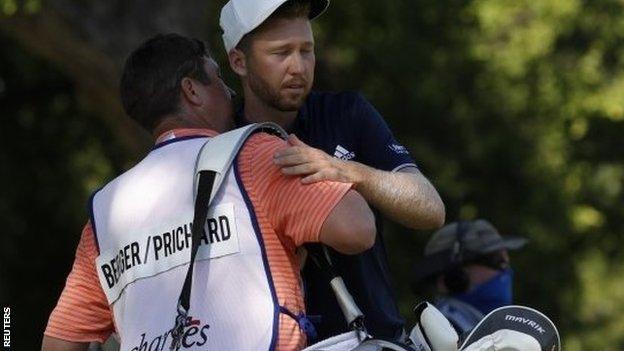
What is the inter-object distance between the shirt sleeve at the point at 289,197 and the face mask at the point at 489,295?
387 centimetres

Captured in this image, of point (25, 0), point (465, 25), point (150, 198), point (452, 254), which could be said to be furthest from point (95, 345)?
point (465, 25)

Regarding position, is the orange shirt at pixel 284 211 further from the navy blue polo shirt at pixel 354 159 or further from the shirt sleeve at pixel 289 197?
the navy blue polo shirt at pixel 354 159

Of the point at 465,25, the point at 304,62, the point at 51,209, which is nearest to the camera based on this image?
the point at 304,62

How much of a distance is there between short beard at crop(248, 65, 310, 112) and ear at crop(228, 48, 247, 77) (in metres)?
0.03

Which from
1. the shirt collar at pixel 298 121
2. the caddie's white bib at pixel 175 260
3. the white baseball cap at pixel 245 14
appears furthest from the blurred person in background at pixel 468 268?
the caddie's white bib at pixel 175 260

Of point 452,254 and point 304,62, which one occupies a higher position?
point 304,62

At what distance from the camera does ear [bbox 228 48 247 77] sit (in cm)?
475

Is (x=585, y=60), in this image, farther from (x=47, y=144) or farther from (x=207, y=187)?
(x=207, y=187)

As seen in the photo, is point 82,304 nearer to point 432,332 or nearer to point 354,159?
point 354,159

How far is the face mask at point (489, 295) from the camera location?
8055 mm

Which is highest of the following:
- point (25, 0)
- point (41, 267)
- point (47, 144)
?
point (25, 0)

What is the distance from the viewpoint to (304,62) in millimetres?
4625

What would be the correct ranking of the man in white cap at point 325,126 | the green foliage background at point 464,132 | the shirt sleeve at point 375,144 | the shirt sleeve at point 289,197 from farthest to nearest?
the green foliage background at point 464,132 → the shirt sleeve at point 375,144 → the man in white cap at point 325,126 → the shirt sleeve at point 289,197

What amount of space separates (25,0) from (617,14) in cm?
490
